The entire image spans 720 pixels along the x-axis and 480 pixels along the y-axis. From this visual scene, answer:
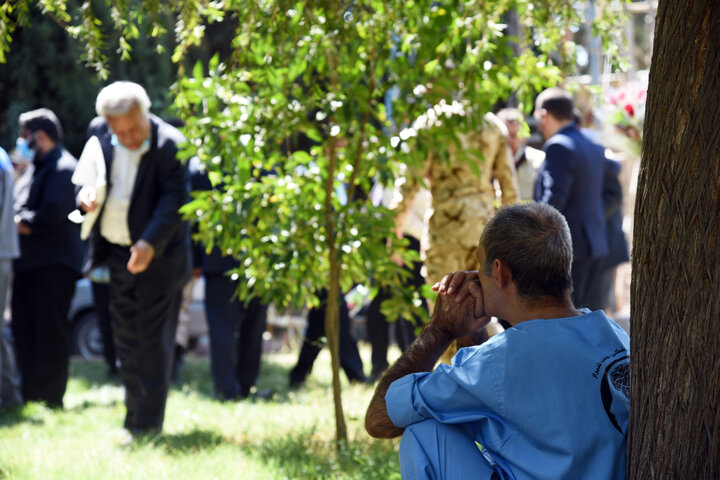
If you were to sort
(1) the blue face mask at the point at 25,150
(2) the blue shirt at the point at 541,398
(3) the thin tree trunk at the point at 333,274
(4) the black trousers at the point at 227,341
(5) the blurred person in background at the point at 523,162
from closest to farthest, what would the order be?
(2) the blue shirt at the point at 541,398 < (3) the thin tree trunk at the point at 333,274 < (5) the blurred person in background at the point at 523,162 < (4) the black trousers at the point at 227,341 < (1) the blue face mask at the point at 25,150

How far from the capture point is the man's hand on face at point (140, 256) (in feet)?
20.1

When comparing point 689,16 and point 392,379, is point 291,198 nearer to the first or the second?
point 392,379

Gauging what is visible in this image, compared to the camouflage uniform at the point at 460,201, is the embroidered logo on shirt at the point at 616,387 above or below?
below

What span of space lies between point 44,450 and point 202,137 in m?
2.29

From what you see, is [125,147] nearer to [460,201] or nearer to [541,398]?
[460,201]

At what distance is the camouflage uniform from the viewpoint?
636cm

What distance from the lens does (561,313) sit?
297cm

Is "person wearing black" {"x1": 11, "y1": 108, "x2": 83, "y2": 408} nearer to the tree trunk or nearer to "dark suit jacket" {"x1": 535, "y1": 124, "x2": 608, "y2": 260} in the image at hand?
"dark suit jacket" {"x1": 535, "y1": 124, "x2": 608, "y2": 260}

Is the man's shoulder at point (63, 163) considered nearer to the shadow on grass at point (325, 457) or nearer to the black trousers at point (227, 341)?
the black trousers at point (227, 341)

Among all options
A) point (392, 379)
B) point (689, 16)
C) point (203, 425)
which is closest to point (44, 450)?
point (203, 425)

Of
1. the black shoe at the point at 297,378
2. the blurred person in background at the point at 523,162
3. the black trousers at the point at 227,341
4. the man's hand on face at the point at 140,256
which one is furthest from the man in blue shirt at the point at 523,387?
the black shoe at the point at 297,378

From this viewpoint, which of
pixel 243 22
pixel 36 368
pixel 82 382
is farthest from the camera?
pixel 82 382

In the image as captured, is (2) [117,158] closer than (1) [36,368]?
Yes

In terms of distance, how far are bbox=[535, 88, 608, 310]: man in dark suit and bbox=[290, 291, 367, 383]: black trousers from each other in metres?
2.16
